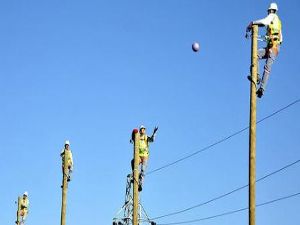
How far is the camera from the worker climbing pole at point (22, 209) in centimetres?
3094

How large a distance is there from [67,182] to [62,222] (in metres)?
1.27

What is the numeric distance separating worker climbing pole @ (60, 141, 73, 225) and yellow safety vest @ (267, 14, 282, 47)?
10.7 meters

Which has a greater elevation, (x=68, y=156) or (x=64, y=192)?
(x=68, y=156)

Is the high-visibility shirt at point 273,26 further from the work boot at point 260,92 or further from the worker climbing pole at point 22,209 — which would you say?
the worker climbing pole at point 22,209

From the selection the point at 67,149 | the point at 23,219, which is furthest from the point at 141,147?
the point at 23,219

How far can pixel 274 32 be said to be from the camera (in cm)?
1373

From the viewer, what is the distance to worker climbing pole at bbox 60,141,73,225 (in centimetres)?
2308

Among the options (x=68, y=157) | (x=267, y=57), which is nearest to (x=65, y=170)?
(x=68, y=157)

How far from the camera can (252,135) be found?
12828mm

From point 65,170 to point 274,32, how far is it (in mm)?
11153

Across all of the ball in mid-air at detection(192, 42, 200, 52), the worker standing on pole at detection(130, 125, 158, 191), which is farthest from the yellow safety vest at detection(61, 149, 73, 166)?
the ball in mid-air at detection(192, 42, 200, 52)

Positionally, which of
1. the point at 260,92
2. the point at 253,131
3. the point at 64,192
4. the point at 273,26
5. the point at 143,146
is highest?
the point at 273,26

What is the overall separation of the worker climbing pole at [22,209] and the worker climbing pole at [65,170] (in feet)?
26.7

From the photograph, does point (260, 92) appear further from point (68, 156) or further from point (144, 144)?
point (68, 156)
